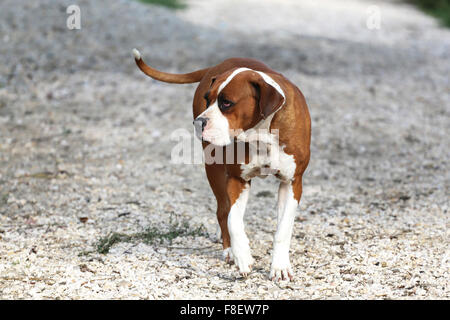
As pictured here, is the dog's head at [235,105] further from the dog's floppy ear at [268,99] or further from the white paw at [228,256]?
the white paw at [228,256]

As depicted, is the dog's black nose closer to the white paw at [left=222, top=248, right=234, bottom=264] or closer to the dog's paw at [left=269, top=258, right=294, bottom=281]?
the dog's paw at [left=269, top=258, right=294, bottom=281]

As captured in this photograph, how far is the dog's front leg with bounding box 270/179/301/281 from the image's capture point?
150 inches

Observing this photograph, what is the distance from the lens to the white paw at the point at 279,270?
12.6 feet

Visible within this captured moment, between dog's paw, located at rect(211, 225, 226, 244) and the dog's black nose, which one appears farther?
dog's paw, located at rect(211, 225, 226, 244)

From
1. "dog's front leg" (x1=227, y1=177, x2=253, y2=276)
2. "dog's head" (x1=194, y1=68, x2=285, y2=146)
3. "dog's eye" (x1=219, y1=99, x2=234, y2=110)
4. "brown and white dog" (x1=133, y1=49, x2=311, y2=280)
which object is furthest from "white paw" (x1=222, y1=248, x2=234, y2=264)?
"dog's eye" (x1=219, y1=99, x2=234, y2=110)

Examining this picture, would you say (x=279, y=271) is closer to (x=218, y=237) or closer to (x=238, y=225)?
(x=238, y=225)

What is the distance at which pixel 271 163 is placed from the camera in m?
3.67

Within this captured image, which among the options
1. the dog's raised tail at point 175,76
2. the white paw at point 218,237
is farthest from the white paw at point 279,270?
the dog's raised tail at point 175,76

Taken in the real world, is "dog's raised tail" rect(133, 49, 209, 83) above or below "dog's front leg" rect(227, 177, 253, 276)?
above

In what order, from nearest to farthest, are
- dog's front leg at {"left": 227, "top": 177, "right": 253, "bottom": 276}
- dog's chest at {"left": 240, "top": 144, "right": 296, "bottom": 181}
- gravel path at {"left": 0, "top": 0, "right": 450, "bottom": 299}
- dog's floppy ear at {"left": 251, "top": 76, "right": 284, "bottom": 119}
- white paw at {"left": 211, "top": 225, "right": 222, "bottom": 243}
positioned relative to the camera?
dog's floppy ear at {"left": 251, "top": 76, "right": 284, "bottom": 119}, dog's chest at {"left": 240, "top": 144, "right": 296, "bottom": 181}, dog's front leg at {"left": 227, "top": 177, "right": 253, "bottom": 276}, gravel path at {"left": 0, "top": 0, "right": 450, "bottom": 299}, white paw at {"left": 211, "top": 225, "right": 222, "bottom": 243}

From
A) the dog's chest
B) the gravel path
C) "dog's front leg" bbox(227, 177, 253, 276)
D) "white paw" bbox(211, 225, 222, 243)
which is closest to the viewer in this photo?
the dog's chest
